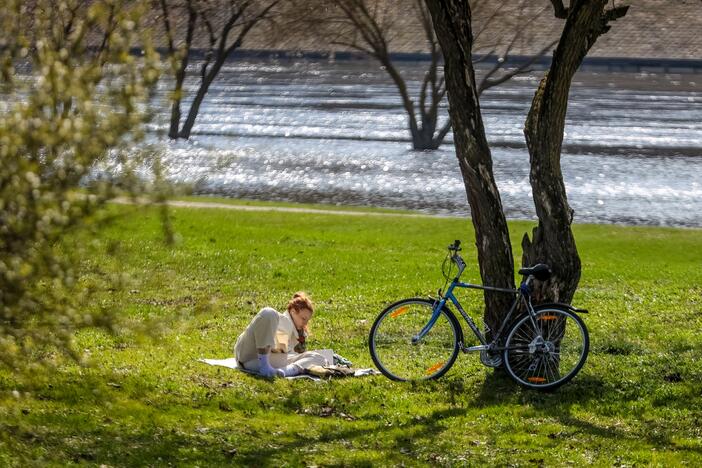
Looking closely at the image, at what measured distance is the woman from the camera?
9914mm

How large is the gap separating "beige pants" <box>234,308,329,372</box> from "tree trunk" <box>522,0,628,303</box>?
196 centimetres

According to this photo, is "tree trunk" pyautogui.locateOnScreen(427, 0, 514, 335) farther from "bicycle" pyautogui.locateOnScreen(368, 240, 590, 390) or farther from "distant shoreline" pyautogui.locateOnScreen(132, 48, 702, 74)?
"distant shoreline" pyautogui.locateOnScreen(132, 48, 702, 74)

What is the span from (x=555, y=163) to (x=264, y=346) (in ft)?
9.29

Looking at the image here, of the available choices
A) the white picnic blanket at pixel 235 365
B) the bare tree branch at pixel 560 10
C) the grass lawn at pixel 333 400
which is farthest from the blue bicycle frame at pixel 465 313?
the bare tree branch at pixel 560 10

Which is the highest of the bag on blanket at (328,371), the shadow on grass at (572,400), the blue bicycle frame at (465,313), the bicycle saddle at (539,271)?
Result: the bicycle saddle at (539,271)

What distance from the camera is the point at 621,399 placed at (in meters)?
9.71

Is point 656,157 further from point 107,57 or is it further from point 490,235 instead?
point 107,57

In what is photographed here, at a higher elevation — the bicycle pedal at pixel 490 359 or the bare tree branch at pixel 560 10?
the bare tree branch at pixel 560 10

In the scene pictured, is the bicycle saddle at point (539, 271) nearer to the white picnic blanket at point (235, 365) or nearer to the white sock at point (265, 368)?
the white picnic blanket at point (235, 365)

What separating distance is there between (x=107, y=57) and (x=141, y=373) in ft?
16.1

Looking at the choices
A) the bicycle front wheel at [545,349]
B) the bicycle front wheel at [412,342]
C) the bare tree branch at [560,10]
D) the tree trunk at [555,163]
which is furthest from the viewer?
the bare tree branch at [560,10]

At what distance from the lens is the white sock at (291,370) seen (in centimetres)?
1004

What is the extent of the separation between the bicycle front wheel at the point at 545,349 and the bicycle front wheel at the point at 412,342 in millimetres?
468

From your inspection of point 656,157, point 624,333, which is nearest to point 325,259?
point 624,333
